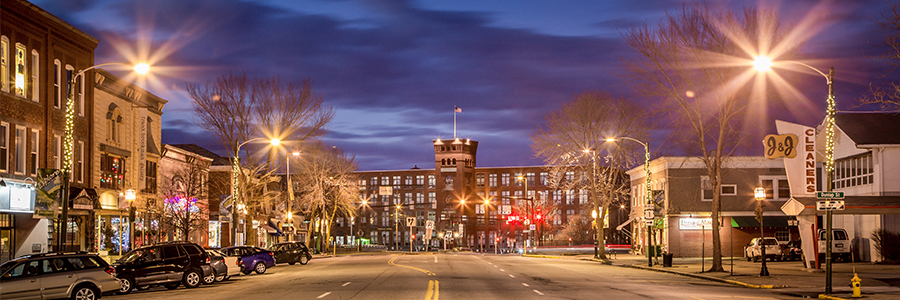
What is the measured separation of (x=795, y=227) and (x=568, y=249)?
20313mm

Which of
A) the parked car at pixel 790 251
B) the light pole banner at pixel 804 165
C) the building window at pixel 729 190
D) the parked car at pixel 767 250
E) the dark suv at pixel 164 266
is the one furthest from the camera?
the building window at pixel 729 190

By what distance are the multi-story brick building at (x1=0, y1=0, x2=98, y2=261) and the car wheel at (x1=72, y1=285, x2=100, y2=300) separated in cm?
1215

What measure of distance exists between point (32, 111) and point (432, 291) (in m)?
21.3

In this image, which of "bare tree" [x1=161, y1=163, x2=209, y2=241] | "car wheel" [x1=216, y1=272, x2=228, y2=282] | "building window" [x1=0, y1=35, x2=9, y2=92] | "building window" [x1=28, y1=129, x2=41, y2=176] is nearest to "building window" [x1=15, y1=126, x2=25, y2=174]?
"building window" [x1=28, y1=129, x2=41, y2=176]

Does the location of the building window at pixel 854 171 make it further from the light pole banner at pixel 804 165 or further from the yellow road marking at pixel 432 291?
the yellow road marking at pixel 432 291

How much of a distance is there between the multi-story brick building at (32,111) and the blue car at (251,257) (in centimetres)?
720

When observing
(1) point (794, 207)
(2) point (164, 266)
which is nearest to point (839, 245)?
(1) point (794, 207)

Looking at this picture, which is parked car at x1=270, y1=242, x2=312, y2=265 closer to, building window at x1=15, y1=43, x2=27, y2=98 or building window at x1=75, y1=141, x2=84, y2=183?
building window at x1=75, y1=141, x2=84, y2=183

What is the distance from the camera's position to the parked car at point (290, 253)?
49656mm

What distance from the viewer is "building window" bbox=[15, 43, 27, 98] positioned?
32272 mm

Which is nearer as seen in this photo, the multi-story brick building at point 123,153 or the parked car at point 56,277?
the parked car at point 56,277

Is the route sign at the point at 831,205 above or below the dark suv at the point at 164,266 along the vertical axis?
above

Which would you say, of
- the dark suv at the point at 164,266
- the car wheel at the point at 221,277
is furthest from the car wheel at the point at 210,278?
the car wheel at the point at 221,277

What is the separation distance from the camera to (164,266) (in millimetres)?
26922
